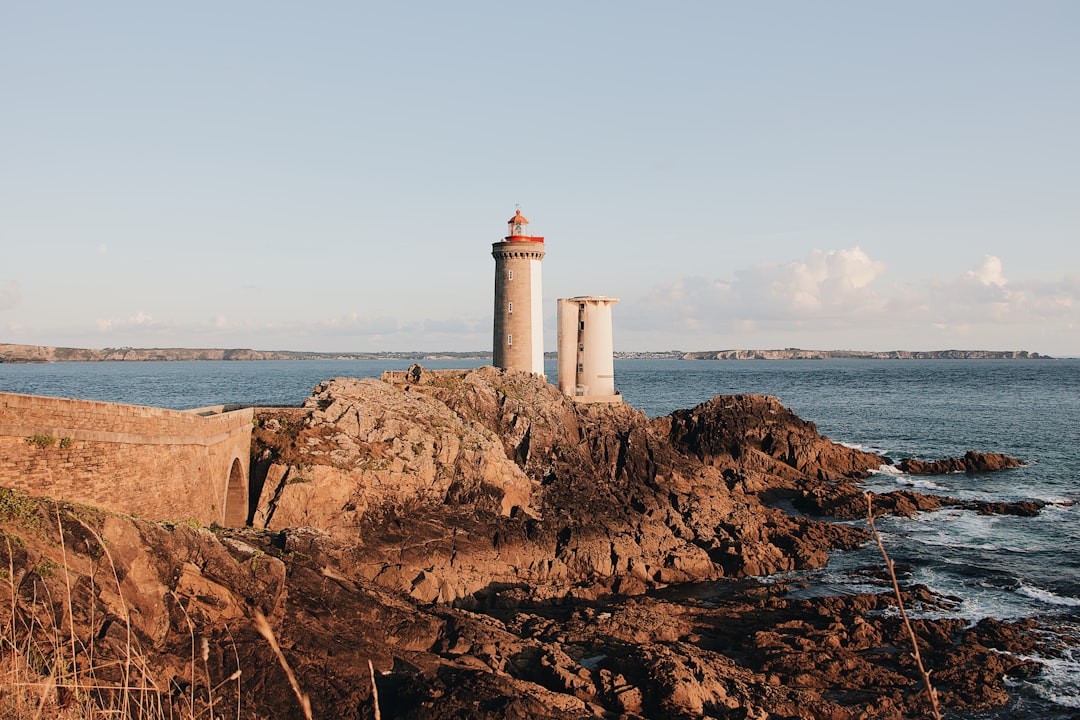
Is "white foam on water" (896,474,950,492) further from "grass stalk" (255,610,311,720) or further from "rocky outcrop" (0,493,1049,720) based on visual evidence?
"grass stalk" (255,610,311,720)

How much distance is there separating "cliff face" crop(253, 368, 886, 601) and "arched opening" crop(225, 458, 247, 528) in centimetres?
102

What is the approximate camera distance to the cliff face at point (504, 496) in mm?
25828

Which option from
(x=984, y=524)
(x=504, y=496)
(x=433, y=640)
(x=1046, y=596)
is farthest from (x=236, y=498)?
(x=984, y=524)

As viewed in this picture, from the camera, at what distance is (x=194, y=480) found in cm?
2195

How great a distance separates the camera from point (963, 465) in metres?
49.3

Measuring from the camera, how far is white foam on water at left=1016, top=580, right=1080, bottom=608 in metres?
25.7

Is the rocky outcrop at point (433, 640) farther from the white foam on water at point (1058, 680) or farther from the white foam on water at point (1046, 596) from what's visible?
the white foam on water at point (1046, 596)

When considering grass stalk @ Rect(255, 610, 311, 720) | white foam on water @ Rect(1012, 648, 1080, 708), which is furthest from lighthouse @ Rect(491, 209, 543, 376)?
grass stalk @ Rect(255, 610, 311, 720)

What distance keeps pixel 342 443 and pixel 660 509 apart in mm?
13343

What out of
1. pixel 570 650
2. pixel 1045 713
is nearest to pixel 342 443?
pixel 570 650

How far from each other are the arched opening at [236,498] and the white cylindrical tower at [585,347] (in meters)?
24.0

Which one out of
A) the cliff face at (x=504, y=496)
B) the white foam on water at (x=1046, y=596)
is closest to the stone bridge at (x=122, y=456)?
the cliff face at (x=504, y=496)

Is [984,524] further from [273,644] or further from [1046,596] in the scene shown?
[273,644]

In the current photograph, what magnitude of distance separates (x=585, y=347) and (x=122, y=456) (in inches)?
1272
